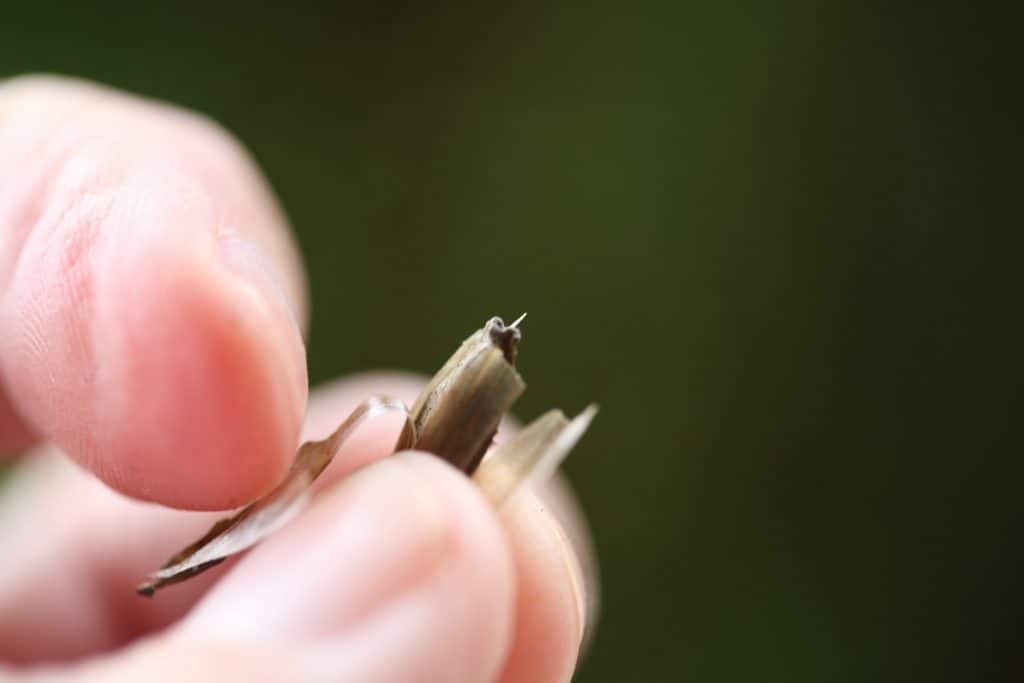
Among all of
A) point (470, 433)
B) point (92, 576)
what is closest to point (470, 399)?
point (470, 433)

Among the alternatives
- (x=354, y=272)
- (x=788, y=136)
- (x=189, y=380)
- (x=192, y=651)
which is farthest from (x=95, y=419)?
(x=788, y=136)

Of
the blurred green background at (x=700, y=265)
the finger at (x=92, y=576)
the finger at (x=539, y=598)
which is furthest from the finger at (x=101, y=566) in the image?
the blurred green background at (x=700, y=265)

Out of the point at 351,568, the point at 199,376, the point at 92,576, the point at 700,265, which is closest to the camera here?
the point at 351,568

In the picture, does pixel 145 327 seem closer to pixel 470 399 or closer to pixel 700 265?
pixel 470 399

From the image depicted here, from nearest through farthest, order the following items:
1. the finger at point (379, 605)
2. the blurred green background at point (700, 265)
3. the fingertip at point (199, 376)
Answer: the finger at point (379, 605) → the fingertip at point (199, 376) → the blurred green background at point (700, 265)

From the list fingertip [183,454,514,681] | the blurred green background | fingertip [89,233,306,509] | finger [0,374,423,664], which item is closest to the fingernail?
fingertip [183,454,514,681]

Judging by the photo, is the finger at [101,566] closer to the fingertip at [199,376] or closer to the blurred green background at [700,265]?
the fingertip at [199,376]

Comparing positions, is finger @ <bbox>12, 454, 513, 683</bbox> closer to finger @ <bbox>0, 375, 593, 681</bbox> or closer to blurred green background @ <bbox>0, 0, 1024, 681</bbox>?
finger @ <bbox>0, 375, 593, 681</bbox>
